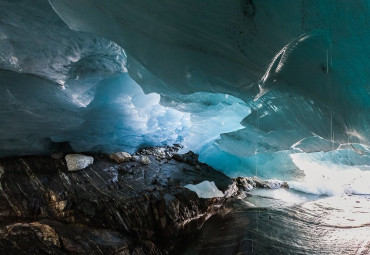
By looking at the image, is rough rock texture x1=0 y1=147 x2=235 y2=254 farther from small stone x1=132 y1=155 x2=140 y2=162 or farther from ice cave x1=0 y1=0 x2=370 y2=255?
small stone x1=132 y1=155 x2=140 y2=162

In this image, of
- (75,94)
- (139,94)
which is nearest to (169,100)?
(139,94)

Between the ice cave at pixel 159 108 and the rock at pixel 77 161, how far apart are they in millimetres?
40

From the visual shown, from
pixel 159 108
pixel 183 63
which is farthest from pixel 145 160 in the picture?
pixel 183 63

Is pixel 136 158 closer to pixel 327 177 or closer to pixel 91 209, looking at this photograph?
pixel 91 209

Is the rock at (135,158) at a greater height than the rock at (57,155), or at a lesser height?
greater

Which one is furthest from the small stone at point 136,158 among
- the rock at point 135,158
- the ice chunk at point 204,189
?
the ice chunk at point 204,189

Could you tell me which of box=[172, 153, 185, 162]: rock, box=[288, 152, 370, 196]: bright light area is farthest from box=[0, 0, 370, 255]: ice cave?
box=[288, 152, 370, 196]: bright light area

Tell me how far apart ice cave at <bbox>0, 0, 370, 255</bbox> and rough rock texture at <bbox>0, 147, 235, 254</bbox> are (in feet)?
0.07

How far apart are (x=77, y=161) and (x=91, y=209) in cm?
155

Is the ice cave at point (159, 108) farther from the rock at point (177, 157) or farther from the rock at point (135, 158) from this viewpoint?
the rock at point (177, 157)

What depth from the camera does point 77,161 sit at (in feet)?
18.4

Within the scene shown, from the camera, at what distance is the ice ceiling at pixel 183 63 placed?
3.03 metres

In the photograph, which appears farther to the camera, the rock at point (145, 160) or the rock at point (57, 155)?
the rock at point (145, 160)

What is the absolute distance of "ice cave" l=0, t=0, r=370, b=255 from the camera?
315 centimetres
